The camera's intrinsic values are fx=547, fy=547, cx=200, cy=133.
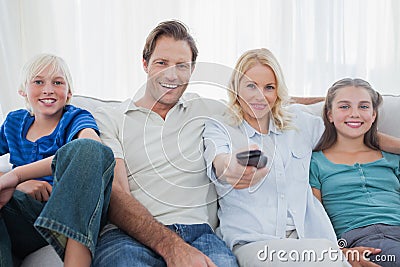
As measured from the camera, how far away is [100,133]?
1630mm

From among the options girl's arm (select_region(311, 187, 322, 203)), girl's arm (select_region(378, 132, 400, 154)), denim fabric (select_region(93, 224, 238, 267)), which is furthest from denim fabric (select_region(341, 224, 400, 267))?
denim fabric (select_region(93, 224, 238, 267))

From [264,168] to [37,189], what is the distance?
2.07 ft

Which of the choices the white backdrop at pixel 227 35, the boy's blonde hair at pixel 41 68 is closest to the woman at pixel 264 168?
the boy's blonde hair at pixel 41 68

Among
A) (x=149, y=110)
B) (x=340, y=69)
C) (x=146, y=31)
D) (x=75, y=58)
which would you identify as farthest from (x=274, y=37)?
(x=149, y=110)

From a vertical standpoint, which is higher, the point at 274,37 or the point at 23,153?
the point at 274,37

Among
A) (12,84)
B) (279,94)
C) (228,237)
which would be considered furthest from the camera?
(12,84)

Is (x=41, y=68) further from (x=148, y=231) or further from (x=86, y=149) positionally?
(x=148, y=231)

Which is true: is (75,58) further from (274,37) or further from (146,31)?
(274,37)

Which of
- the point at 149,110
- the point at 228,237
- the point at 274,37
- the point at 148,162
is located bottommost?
the point at 228,237

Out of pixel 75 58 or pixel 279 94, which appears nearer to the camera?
pixel 279 94

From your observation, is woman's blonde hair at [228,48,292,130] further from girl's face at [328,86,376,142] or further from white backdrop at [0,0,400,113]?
white backdrop at [0,0,400,113]

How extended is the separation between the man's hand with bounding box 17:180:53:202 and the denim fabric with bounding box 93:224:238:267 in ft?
0.65

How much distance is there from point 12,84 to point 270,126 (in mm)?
1391

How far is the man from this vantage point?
4.73 feet
